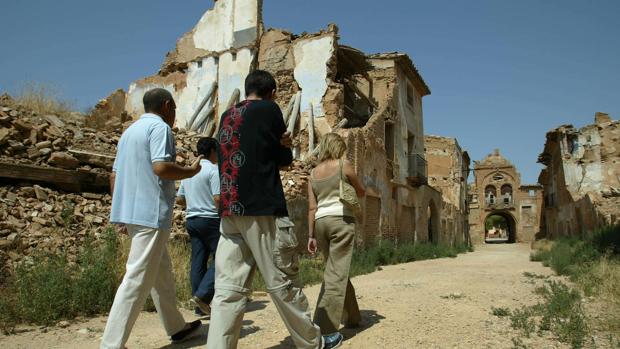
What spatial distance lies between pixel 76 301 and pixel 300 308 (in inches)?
113

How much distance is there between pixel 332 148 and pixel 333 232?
765mm

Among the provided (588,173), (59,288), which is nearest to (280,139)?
(59,288)

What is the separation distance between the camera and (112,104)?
19188 millimetres

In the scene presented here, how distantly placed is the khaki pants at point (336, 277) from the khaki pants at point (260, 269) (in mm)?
602

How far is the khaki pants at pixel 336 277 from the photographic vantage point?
3.53 m

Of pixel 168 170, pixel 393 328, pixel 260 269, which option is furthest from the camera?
pixel 393 328

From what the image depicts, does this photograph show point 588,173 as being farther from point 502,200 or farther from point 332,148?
point 502,200

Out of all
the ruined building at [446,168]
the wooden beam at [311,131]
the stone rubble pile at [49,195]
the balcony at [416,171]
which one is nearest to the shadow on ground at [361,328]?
the stone rubble pile at [49,195]

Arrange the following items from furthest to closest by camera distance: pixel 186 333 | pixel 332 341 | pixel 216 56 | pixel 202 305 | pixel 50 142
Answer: pixel 216 56 → pixel 50 142 → pixel 202 305 → pixel 186 333 → pixel 332 341

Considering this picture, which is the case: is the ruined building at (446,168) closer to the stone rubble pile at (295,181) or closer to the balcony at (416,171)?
the balcony at (416,171)

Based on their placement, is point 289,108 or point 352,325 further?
point 289,108

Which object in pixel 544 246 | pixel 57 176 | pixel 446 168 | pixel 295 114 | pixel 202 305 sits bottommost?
pixel 202 305

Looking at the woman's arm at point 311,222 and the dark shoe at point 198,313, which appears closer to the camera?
the woman's arm at point 311,222

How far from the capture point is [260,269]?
2.80m
